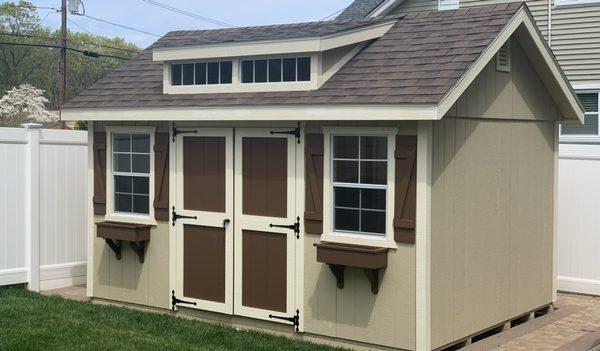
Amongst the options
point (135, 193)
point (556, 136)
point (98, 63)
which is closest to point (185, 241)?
point (135, 193)

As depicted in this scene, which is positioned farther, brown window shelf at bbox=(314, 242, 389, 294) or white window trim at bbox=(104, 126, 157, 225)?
white window trim at bbox=(104, 126, 157, 225)

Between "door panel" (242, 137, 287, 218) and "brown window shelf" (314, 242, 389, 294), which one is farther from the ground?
"door panel" (242, 137, 287, 218)

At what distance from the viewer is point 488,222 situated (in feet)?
27.8

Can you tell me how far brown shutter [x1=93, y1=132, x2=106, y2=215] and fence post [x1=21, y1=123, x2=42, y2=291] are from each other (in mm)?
1203

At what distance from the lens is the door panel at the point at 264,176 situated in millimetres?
8312

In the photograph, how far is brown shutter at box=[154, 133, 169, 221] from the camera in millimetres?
9203

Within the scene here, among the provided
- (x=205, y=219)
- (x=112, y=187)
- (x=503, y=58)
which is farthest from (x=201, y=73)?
(x=503, y=58)

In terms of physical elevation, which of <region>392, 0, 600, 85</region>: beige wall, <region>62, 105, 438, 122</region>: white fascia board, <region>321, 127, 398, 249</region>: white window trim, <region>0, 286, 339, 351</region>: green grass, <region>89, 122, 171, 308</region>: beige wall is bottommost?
<region>0, 286, 339, 351</region>: green grass

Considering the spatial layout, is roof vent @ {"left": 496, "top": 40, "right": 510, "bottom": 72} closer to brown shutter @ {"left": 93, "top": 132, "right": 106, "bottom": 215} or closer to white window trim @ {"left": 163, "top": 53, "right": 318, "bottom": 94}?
white window trim @ {"left": 163, "top": 53, "right": 318, "bottom": 94}

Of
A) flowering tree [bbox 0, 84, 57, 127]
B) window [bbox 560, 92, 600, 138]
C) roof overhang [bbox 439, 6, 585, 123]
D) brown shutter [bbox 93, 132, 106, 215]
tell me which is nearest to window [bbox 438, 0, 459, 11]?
window [bbox 560, 92, 600, 138]

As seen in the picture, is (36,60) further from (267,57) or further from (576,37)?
(267,57)

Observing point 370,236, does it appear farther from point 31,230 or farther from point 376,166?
point 31,230

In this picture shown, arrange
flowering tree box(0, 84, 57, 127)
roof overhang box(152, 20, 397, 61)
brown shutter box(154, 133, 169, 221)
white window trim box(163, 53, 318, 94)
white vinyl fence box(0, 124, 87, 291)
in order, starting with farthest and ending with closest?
1. flowering tree box(0, 84, 57, 127)
2. white vinyl fence box(0, 124, 87, 291)
3. brown shutter box(154, 133, 169, 221)
4. white window trim box(163, 53, 318, 94)
5. roof overhang box(152, 20, 397, 61)

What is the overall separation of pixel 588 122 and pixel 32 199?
31.5ft
